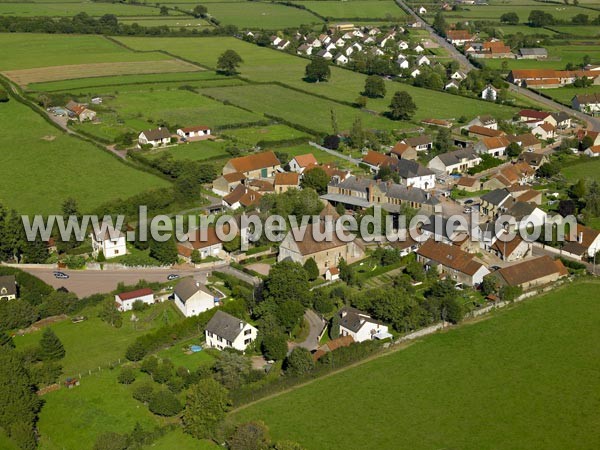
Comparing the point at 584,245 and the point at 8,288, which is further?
the point at 584,245

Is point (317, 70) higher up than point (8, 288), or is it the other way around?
point (317, 70)

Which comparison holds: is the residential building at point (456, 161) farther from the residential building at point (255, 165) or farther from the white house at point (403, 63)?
the white house at point (403, 63)

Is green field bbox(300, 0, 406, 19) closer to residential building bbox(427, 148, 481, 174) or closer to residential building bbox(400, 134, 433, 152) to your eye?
residential building bbox(400, 134, 433, 152)

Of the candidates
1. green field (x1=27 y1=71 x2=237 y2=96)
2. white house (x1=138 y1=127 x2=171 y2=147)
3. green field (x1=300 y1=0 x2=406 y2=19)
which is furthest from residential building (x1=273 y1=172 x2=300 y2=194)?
green field (x1=300 y1=0 x2=406 y2=19)

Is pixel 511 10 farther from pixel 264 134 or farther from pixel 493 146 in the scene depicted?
pixel 264 134

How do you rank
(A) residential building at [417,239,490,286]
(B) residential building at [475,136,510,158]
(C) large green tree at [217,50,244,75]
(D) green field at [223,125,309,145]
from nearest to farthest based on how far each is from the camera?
(A) residential building at [417,239,490,286] → (B) residential building at [475,136,510,158] → (D) green field at [223,125,309,145] → (C) large green tree at [217,50,244,75]

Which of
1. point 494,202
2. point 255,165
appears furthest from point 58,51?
point 494,202
